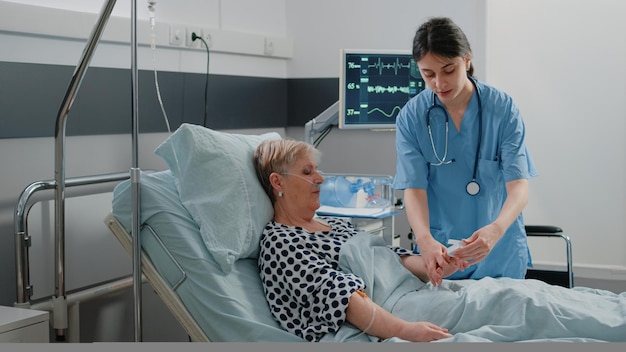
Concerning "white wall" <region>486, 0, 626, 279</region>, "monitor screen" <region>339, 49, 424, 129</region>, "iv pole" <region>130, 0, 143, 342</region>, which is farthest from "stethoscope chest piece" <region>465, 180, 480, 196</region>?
"white wall" <region>486, 0, 626, 279</region>

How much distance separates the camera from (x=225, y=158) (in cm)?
215

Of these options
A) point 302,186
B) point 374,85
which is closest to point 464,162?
point 302,186

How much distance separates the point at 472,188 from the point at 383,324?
2.11 feet

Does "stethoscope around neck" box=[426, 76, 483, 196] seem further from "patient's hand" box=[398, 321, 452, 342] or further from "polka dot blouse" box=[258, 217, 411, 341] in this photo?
"patient's hand" box=[398, 321, 452, 342]

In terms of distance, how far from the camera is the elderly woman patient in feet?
5.87

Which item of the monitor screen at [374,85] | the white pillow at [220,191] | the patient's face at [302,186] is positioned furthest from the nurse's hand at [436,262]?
the monitor screen at [374,85]

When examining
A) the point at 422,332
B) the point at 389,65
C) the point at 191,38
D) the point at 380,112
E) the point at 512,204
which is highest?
the point at 191,38

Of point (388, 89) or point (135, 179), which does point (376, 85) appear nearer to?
point (388, 89)

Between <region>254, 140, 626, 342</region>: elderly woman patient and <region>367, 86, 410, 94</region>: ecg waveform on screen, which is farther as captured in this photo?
<region>367, 86, 410, 94</region>: ecg waveform on screen

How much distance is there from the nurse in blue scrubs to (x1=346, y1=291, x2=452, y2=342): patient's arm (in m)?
0.39

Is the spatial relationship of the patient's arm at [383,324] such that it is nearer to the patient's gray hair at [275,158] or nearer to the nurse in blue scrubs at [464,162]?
the nurse in blue scrubs at [464,162]

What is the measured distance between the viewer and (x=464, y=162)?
2.28 m

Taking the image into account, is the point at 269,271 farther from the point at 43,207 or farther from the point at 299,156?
the point at 43,207

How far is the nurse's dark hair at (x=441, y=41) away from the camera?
2074 mm
